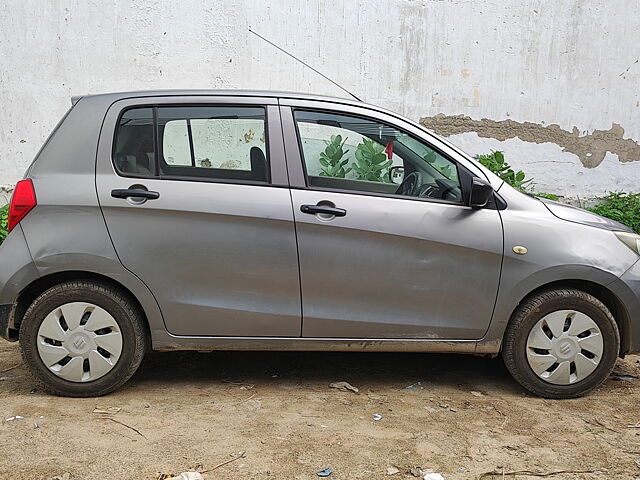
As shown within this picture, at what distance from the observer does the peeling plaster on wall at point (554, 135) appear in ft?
24.5

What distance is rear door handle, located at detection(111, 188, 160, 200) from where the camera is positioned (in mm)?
3934

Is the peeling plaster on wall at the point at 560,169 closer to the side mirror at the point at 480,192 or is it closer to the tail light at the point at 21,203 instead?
the side mirror at the point at 480,192

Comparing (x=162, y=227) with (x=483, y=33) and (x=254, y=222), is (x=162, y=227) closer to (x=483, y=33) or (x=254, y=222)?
(x=254, y=222)

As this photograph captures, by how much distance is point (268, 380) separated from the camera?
4441mm

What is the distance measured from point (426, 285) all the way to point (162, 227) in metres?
1.59

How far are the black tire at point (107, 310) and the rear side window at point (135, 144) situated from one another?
713mm

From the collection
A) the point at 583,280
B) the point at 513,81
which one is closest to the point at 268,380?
the point at 583,280

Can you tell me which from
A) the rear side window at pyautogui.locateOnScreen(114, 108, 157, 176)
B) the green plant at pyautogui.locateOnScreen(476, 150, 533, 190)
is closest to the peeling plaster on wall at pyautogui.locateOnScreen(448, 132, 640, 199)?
the green plant at pyautogui.locateOnScreen(476, 150, 533, 190)

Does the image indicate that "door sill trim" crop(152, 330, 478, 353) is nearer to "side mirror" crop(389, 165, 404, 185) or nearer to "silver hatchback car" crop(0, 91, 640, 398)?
"silver hatchback car" crop(0, 91, 640, 398)

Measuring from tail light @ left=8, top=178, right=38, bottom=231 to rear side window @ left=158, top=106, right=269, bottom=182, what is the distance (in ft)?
2.51

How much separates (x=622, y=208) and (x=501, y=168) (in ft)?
4.78

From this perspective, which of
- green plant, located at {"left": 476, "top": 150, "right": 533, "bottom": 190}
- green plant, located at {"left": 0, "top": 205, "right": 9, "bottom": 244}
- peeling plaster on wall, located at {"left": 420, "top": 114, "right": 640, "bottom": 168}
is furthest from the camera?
peeling plaster on wall, located at {"left": 420, "top": 114, "right": 640, "bottom": 168}

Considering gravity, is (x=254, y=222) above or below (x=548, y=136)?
below

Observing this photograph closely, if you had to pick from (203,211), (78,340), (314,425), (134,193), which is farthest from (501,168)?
(78,340)
